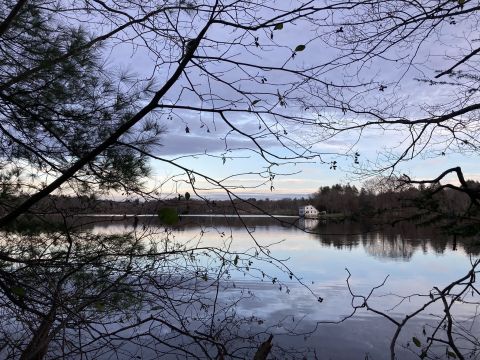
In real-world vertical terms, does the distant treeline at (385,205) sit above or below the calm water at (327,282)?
above

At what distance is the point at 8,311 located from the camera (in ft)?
11.5

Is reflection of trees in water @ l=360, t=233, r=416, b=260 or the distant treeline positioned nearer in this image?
the distant treeline

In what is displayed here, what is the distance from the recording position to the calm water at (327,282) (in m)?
3.73

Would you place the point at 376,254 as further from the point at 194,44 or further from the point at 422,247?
the point at 194,44

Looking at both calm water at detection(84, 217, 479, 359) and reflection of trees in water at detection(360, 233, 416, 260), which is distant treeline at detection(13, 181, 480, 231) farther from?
reflection of trees in water at detection(360, 233, 416, 260)

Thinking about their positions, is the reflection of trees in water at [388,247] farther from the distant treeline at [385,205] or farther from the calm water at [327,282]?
the distant treeline at [385,205]

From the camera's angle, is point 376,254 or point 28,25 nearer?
point 28,25

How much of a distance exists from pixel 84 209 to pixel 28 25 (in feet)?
5.17

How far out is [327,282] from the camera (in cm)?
1232

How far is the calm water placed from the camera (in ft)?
12.2

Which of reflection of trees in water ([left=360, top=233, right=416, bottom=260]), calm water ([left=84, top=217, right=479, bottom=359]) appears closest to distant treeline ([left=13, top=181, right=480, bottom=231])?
calm water ([left=84, top=217, right=479, bottom=359])

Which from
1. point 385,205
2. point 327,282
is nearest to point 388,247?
point 327,282

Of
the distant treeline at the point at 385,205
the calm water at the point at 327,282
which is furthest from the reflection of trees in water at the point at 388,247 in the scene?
the distant treeline at the point at 385,205

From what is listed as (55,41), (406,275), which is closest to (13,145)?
(55,41)
